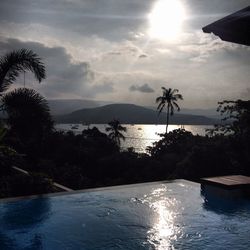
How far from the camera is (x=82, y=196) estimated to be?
32.7 feet

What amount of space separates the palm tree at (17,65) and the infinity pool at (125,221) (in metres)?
3.71

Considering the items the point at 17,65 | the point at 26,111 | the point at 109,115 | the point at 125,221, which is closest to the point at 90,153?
the point at 17,65

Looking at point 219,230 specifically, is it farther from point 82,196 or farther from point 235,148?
point 235,148

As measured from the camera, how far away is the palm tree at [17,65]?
1058cm

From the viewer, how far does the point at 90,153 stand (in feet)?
125

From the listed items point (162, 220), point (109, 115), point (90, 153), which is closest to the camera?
point (162, 220)

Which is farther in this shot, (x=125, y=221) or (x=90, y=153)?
(x=90, y=153)

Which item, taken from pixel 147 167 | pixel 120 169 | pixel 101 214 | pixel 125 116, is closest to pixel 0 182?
pixel 101 214

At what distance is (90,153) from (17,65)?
91.5 feet

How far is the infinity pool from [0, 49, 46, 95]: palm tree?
371 cm

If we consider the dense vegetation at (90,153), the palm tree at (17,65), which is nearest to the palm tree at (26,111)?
the dense vegetation at (90,153)

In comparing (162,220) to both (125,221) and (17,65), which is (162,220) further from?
(17,65)

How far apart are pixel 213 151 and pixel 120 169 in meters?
17.5

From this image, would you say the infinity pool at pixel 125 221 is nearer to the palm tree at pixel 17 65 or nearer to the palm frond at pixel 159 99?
the palm tree at pixel 17 65
